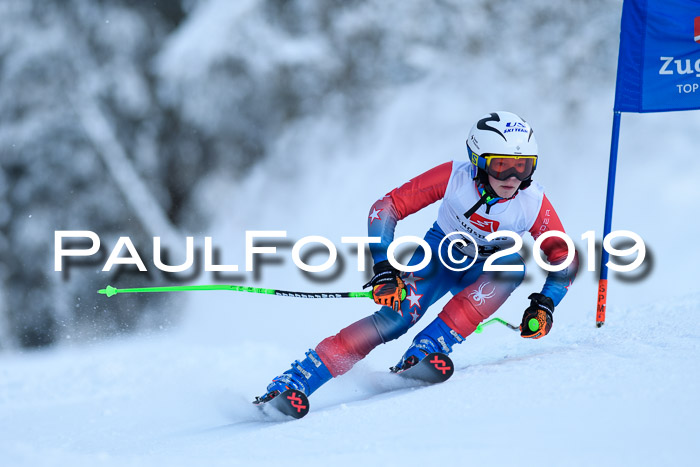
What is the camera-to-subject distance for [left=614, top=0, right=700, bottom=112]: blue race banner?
4539 millimetres

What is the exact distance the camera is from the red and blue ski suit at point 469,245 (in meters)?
3.74

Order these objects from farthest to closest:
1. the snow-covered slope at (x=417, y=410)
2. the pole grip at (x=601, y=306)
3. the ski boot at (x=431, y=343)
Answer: the pole grip at (x=601, y=306) < the ski boot at (x=431, y=343) < the snow-covered slope at (x=417, y=410)

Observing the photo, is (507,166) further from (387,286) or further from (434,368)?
(434,368)

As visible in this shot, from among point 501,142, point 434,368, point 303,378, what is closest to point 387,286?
point 434,368

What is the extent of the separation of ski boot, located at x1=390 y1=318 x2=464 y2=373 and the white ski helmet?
2.63 feet

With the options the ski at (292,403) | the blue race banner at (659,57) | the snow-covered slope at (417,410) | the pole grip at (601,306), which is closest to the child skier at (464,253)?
the ski at (292,403)

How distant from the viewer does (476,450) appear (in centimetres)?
238

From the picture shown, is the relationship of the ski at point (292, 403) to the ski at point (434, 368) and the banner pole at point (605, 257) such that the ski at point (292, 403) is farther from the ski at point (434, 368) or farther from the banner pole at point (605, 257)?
the banner pole at point (605, 257)

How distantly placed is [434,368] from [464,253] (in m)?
0.76

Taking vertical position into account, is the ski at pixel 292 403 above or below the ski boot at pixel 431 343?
below

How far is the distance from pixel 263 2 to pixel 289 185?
3.70m

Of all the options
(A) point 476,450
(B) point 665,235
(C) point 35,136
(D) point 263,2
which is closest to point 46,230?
(C) point 35,136

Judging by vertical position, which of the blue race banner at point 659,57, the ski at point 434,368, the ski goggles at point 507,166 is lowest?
the ski at point 434,368

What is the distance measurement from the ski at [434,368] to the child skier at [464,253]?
0.55ft
